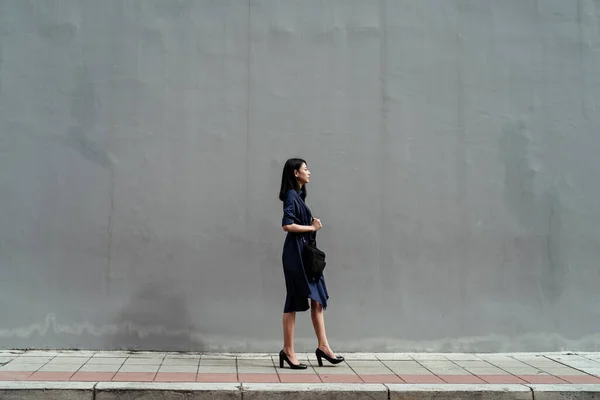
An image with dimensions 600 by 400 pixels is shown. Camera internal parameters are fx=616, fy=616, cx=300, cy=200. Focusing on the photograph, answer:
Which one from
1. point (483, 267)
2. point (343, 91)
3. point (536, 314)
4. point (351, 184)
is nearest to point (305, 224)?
point (351, 184)

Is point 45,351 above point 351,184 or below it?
below

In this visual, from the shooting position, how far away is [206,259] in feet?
19.7

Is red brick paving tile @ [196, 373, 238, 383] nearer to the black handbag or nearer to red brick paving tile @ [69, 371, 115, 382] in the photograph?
red brick paving tile @ [69, 371, 115, 382]

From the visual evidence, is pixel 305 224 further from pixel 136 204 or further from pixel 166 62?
pixel 166 62

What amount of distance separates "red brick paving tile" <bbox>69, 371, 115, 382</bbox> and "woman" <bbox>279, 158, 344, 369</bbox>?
144 cm

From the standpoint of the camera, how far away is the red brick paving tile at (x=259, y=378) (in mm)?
4840

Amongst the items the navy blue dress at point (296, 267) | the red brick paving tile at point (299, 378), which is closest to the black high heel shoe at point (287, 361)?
the red brick paving tile at point (299, 378)

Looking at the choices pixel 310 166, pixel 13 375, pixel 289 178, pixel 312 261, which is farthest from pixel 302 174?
pixel 13 375

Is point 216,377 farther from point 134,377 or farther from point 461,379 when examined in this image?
point 461,379

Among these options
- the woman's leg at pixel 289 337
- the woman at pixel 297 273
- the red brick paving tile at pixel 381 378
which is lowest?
the red brick paving tile at pixel 381 378

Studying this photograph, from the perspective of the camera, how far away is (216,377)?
4.93 metres

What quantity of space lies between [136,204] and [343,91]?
233 cm

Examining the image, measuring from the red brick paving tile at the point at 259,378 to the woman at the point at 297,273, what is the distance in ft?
1.07

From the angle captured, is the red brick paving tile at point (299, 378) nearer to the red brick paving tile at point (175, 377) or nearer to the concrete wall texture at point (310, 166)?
the red brick paving tile at point (175, 377)
